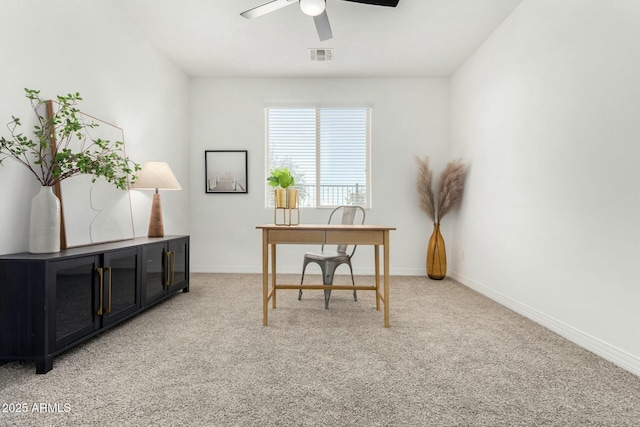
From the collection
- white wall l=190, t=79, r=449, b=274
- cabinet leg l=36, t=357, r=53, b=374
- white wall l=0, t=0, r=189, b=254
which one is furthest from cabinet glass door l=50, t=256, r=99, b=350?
white wall l=190, t=79, r=449, b=274

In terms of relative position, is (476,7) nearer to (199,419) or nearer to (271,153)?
(271,153)

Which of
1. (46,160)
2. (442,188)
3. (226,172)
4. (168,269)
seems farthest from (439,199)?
(46,160)

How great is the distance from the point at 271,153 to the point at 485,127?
2856 millimetres

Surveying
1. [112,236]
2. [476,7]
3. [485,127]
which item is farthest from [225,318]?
[476,7]

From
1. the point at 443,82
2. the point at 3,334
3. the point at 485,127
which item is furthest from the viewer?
the point at 443,82

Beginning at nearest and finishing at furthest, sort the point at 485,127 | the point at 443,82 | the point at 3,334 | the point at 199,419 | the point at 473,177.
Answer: the point at 199,419 → the point at 3,334 → the point at 485,127 → the point at 473,177 → the point at 443,82

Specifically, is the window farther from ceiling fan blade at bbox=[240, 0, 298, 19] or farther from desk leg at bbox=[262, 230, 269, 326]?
desk leg at bbox=[262, 230, 269, 326]

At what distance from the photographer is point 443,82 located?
481cm

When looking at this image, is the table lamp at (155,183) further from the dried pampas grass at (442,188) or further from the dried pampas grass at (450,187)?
the dried pampas grass at (450,187)

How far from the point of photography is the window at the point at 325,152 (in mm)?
4875

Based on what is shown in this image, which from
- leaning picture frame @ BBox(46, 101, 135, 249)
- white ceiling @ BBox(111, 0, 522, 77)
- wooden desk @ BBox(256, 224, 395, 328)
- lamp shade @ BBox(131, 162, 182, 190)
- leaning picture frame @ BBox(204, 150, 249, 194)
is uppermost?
white ceiling @ BBox(111, 0, 522, 77)

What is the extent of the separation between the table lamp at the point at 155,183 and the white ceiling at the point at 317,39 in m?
1.50

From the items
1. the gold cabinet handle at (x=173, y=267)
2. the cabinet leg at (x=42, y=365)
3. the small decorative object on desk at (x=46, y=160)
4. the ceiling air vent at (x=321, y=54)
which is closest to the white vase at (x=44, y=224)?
the small decorative object on desk at (x=46, y=160)

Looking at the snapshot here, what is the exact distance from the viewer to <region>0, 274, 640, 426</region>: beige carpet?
4.66 feet
